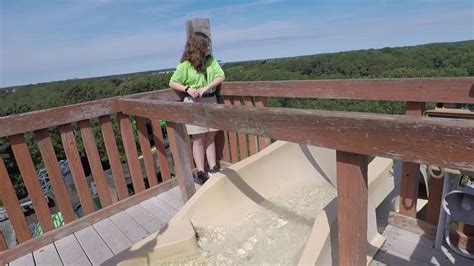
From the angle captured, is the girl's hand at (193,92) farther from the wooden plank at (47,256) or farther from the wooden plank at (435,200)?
the wooden plank at (435,200)

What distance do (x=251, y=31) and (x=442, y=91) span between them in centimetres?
1734

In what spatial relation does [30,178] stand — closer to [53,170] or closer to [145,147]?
[53,170]

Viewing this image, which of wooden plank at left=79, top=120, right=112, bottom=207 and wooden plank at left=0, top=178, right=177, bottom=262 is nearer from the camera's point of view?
wooden plank at left=0, top=178, right=177, bottom=262

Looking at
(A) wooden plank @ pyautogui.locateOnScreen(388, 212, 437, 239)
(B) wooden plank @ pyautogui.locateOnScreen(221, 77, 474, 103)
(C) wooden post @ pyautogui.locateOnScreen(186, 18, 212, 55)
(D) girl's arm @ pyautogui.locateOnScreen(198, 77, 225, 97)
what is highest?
(C) wooden post @ pyautogui.locateOnScreen(186, 18, 212, 55)

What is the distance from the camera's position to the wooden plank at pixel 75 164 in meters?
2.22

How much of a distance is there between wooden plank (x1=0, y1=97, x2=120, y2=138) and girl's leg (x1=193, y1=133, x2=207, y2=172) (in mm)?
733

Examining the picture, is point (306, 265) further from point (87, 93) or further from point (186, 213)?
point (87, 93)

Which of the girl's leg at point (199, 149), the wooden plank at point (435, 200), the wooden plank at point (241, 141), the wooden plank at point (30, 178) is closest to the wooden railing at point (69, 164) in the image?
the wooden plank at point (30, 178)

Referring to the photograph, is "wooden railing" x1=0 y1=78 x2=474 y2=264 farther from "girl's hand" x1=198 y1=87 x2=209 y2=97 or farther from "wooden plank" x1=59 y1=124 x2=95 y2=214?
"girl's hand" x1=198 y1=87 x2=209 y2=97

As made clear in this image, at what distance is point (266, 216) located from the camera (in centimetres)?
223

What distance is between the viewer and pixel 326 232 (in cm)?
146

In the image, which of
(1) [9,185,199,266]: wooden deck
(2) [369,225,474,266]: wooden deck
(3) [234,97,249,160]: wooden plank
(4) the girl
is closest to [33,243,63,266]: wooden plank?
(1) [9,185,199,266]: wooden deck

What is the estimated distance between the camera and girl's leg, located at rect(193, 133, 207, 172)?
9.44ft

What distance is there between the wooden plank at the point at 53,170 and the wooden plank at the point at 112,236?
21 centimetres
